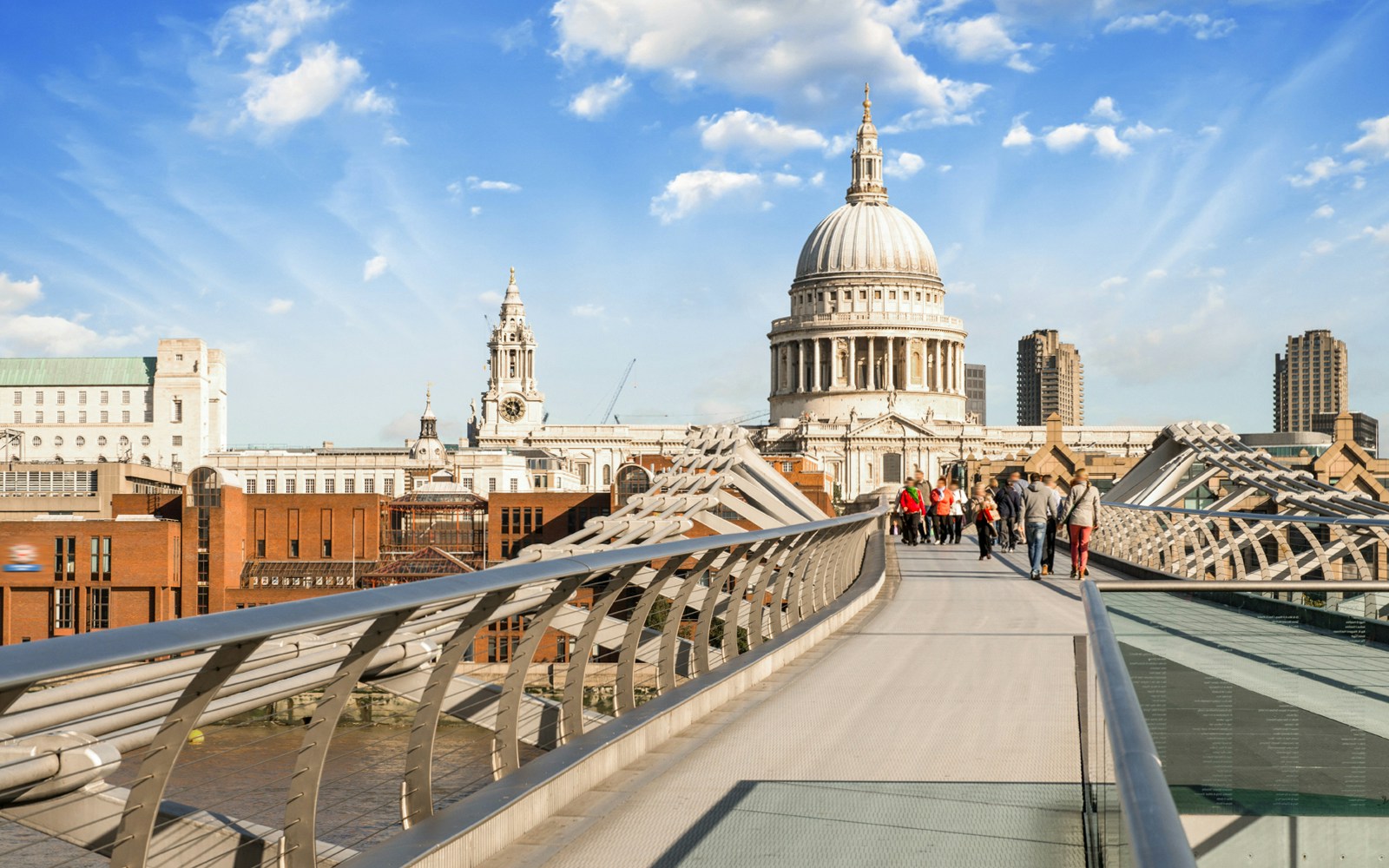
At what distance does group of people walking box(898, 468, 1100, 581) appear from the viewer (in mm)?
22562

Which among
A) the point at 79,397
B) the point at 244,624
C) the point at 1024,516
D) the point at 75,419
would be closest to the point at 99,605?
the point at 1024,516

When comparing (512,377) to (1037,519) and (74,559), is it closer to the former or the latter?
(74,559)

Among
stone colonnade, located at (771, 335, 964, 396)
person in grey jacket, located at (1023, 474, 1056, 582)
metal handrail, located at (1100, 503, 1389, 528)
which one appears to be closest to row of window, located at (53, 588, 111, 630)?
person in grey jacket, located at (1023, 474, 1056, 582)

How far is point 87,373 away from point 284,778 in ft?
651

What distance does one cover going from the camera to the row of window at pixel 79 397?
190125mm

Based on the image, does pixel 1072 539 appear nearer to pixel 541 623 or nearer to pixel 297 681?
pixel 541 623

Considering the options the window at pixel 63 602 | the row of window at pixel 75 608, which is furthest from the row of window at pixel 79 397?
the window at pixel 63 602

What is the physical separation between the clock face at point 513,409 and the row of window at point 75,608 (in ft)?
295

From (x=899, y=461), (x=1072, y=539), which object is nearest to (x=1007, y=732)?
(x=1072, y=539)

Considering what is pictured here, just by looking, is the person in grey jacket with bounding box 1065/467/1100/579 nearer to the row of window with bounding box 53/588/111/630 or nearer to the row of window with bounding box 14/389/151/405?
the row of window with bounding box 53/588/111/630

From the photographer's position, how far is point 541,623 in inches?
266

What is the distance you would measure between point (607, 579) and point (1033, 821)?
242cm

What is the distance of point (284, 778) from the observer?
5719 millimetres

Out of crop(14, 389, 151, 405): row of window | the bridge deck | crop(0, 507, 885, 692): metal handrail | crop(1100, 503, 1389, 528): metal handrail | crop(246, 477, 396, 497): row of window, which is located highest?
crop(14, 389, 151, 405): row of window
